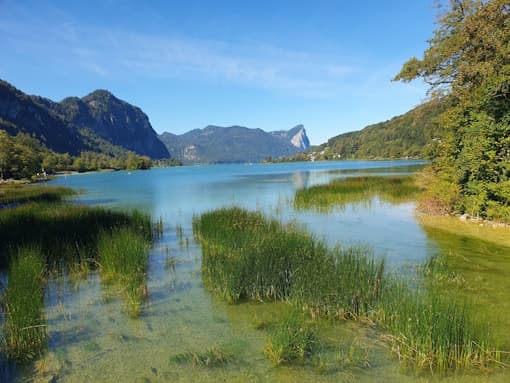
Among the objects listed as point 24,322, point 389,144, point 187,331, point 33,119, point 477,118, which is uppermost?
point 33,119

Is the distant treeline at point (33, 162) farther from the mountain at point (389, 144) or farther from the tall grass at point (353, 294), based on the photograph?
the mountain at point (389, 144)

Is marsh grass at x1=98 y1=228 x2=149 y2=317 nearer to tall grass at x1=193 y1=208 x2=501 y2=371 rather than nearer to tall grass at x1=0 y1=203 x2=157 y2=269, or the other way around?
tall grass at x1=0 y1=203 x2=157 y2=269

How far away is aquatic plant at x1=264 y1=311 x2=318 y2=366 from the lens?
433 cm

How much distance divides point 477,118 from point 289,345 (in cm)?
1291

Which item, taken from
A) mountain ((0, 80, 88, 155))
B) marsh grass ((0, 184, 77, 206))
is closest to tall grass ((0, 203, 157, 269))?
marsh grass ((0, 184, 77, 206))

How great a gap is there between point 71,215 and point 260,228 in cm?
802

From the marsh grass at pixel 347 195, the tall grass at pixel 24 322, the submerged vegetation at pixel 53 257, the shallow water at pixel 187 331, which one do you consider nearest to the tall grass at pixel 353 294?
the shallow water at pixel 187 331

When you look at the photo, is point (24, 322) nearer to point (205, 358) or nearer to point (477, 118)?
point (205, 358)

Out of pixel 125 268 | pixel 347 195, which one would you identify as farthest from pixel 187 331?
pixel 347 195

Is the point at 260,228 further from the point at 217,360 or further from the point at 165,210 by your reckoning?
the point at 165,210

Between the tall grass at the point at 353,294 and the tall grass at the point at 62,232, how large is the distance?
155 inches

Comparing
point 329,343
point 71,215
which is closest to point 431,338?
point 329,343

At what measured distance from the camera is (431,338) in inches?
161

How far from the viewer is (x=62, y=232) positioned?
1012 centimetres
